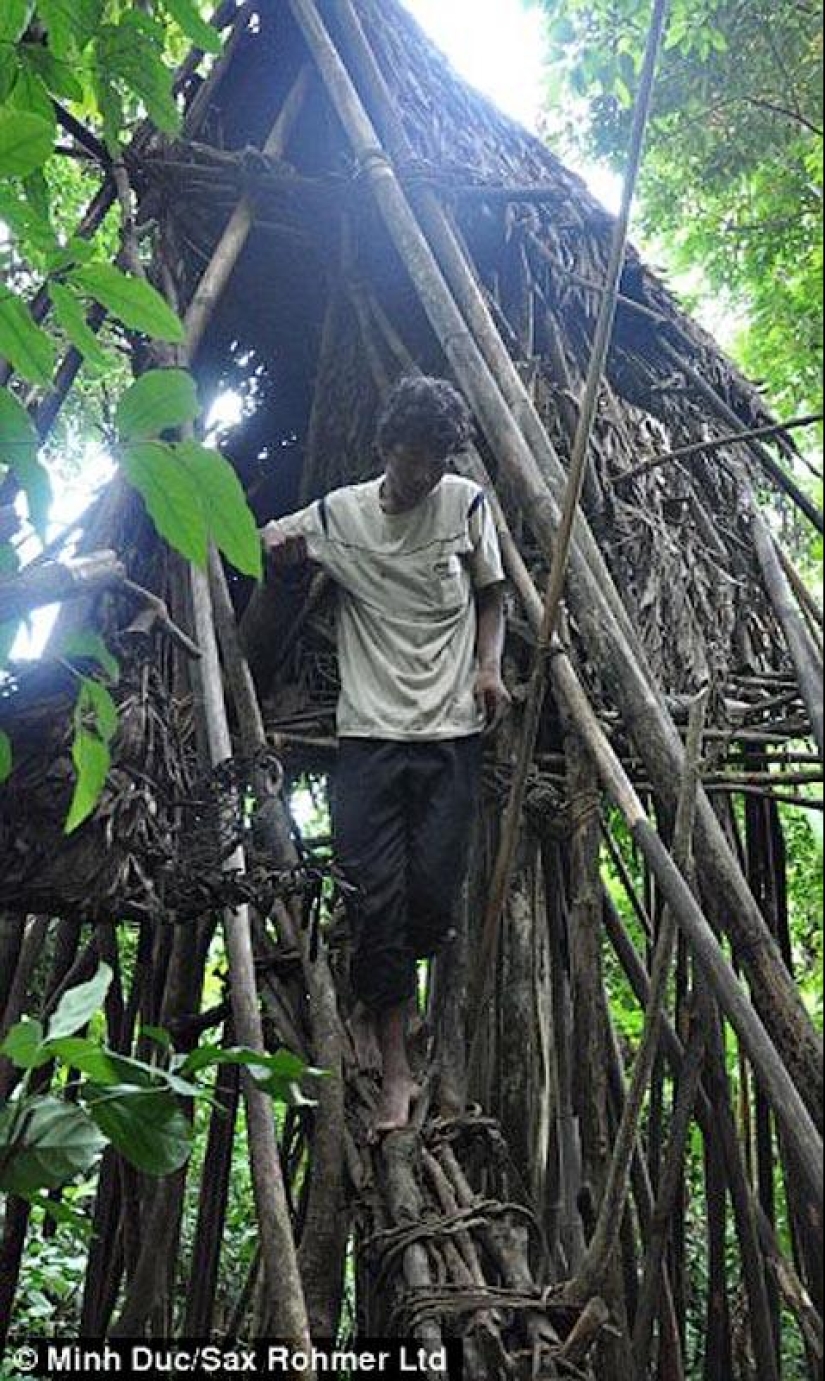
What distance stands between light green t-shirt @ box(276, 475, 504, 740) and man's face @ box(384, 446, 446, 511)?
0.10 ft

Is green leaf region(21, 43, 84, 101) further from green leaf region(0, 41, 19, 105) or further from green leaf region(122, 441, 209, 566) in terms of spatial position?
green leaf region(122, 441, 209, 566)

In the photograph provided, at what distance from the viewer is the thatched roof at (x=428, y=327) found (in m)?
3.23

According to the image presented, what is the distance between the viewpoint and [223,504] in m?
1.13

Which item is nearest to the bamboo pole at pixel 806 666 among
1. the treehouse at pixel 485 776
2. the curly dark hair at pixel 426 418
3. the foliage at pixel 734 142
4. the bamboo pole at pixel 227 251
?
the treehouse at pixel 485 776

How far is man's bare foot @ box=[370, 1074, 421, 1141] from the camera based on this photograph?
7.54ft

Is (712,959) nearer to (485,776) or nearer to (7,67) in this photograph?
(7,67)

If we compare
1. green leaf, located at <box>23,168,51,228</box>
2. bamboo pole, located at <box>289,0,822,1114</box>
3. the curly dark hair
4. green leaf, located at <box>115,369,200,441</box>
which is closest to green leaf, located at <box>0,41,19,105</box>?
green leaf, located at <box>23,168,51,228</box>

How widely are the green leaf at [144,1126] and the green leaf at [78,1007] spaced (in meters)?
0.06

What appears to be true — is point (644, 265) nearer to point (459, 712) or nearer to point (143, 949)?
point (459, 712)

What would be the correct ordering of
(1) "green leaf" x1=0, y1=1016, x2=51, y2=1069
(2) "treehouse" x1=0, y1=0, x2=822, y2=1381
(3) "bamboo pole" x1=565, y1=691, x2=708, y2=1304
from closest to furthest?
(1) "green leaf" x1=0, y1=1016, x2=51, y2=1069
(3) "bamboo pole" x1=565, y1=691, x2=708, y2=1304
(2) "treehouse" x1=0, y1=0, x2=822, y2=1381

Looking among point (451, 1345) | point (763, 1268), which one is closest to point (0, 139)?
point (451, 1345)

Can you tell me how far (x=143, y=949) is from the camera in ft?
10.5

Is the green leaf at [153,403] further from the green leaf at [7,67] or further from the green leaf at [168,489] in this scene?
the green leaf at [7,67]

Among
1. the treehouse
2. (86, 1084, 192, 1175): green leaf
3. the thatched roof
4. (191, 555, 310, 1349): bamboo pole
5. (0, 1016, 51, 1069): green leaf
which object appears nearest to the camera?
(0, 1016, 51, 1069): green leaf
